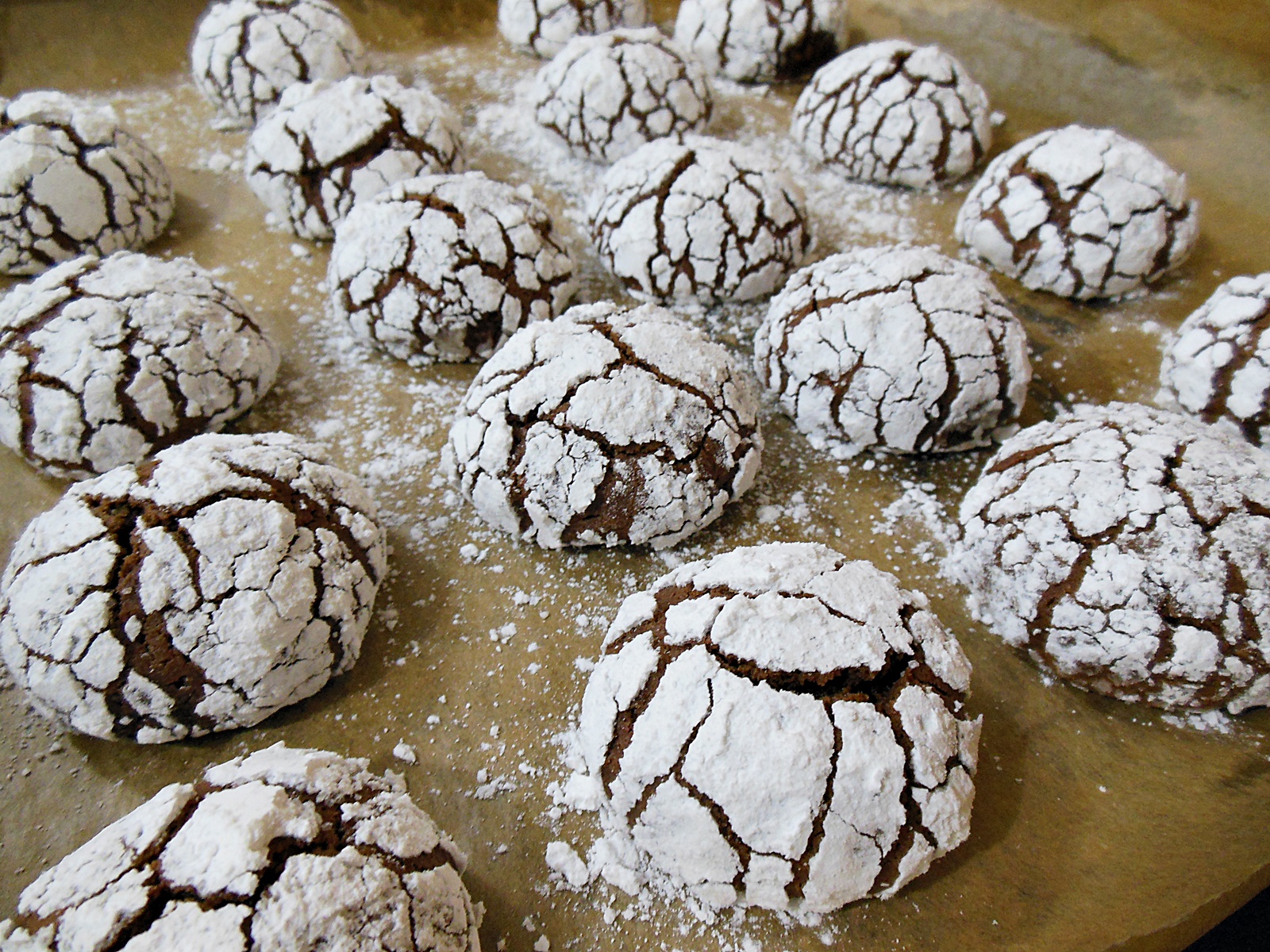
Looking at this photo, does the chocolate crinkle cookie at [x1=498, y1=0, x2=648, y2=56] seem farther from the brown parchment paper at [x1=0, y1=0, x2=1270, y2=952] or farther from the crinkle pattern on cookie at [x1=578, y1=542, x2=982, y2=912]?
the crinkle pattern on cookie at [x1=578, y1=542, x2=982, y2=912]

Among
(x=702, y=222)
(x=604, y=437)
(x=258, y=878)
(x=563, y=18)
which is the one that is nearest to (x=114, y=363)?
(x=604, y=437)

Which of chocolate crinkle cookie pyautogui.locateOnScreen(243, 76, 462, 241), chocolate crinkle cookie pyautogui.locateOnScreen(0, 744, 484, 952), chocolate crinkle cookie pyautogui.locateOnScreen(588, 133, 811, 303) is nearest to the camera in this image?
chocolate crinkle cookie pyautogui.locateOnScreen(0, 744, 484, 952)

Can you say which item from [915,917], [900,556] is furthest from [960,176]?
[915,917]

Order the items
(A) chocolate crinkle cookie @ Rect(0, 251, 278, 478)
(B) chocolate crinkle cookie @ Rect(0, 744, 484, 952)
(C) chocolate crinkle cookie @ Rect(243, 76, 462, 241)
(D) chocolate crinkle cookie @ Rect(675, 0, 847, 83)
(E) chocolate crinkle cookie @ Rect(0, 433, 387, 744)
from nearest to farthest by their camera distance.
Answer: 1. (B) chocolate crinkle cookie @ Rect(0, 744, 484, 952)
2. (E) chocolate crinkle cookie @ Rect(0, 433, 387, 744)
3. (A) chocolate crinkle cookie @ Rect(0, 251, 278, 478)
4. (C) chocolate crinkle cookie @ Rect(243, 76, 462, 241)
5. (D) chocolate crinkle cookie @ Rect(675, 0, 847, 83)

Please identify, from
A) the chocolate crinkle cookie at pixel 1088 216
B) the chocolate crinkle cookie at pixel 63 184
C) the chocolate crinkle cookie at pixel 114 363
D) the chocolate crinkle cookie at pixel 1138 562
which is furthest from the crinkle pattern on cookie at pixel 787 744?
the chocolate crinkle cookie at pixel 63 184

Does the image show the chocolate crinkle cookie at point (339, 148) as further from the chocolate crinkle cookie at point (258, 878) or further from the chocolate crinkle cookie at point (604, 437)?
the chocolate crinkle cookie at point (258, 878)

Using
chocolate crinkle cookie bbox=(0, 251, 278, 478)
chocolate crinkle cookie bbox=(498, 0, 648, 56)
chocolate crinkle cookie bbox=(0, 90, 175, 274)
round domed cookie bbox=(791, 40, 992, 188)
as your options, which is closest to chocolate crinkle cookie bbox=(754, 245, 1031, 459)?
round domed cookie bbox=(791, 40, 992, 188)

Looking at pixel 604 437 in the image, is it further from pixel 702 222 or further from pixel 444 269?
pixel 702 222
